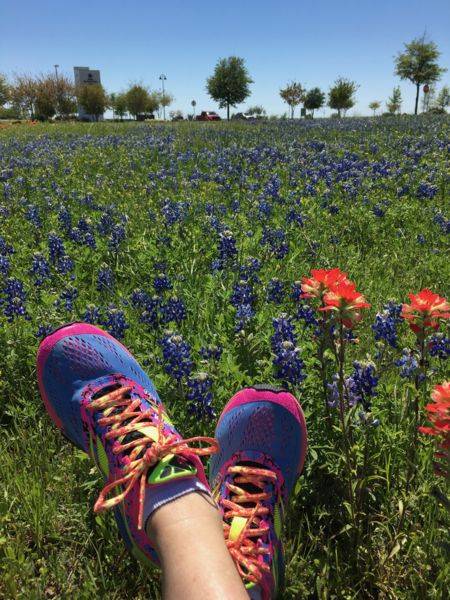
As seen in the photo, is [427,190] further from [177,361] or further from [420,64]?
[420,64]

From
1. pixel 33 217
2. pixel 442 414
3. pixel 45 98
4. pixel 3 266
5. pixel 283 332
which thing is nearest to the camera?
pixel 442 414

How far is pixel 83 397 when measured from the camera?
2340 millimetres

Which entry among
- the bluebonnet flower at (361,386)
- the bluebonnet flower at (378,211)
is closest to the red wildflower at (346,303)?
the bluebonnet flower at (361,386)

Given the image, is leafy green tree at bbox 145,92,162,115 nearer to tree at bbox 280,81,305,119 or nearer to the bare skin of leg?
tree at bbox 280,81,305,119

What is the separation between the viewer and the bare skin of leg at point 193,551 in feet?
4.47

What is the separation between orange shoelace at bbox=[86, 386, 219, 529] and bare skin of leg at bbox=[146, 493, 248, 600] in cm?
11

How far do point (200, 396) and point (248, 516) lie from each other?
2.00ft

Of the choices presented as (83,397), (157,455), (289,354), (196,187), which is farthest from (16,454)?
(196,187)

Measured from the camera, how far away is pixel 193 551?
4.83ft

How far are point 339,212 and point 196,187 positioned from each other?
7.76ft

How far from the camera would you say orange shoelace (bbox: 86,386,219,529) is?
1729 mm

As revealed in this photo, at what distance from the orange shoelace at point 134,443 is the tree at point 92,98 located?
6176cm

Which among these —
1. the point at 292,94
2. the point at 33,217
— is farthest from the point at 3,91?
the point at 33,217

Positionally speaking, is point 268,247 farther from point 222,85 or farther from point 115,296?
point 222,85
